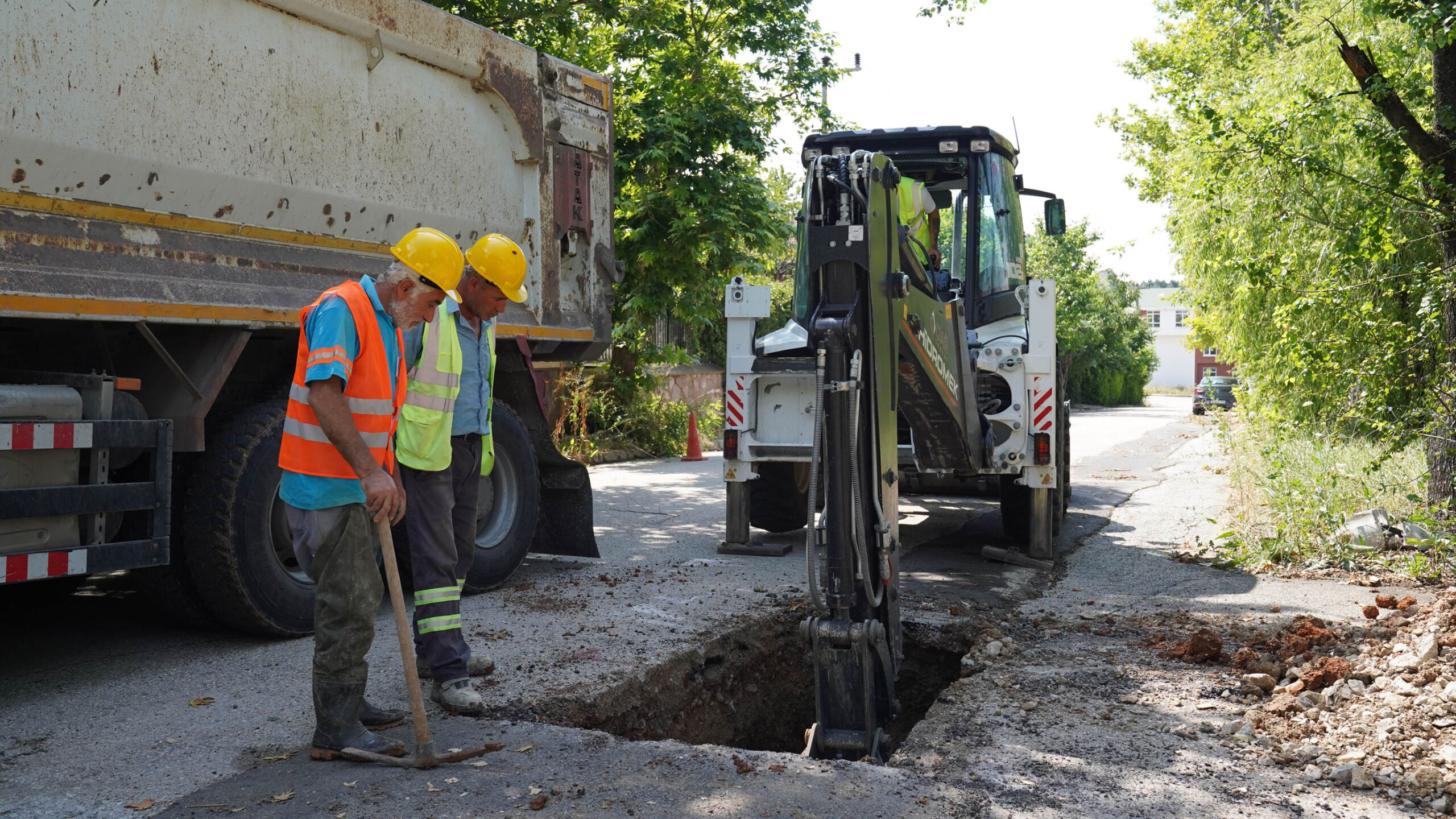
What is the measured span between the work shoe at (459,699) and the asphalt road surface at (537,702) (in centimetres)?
6

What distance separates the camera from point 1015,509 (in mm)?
8227

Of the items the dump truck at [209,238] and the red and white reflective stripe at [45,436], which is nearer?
the red and white reflective stripe at [45,436]

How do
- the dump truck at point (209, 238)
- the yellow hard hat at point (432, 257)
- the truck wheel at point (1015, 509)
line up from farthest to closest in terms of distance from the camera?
the truck wheel at point (1015, 509)
the dump truck at point (209, 238)
the yellow hard hat at point (432, 257)

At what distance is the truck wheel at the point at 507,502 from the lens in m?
6.32

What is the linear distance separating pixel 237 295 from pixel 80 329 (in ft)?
2.05

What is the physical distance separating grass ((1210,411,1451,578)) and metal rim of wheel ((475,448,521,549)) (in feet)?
15.1

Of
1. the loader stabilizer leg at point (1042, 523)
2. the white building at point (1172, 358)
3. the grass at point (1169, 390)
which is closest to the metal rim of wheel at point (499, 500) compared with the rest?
the loader stabilizer leg at point (1042, 523)

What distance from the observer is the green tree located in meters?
40.2

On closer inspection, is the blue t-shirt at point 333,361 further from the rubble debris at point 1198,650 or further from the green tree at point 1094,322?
the green tree at point 1094,322

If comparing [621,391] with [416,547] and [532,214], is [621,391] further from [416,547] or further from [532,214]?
[416,547]

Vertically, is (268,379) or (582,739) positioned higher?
(268,379)

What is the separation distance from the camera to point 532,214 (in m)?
6.84

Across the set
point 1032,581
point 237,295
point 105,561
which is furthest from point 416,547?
point 1032,581

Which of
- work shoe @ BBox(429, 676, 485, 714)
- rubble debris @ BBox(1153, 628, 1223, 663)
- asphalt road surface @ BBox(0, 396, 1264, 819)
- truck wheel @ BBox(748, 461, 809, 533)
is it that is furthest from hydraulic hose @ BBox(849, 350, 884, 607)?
truck wheel @ BBox(748, 461, 809, 533)
